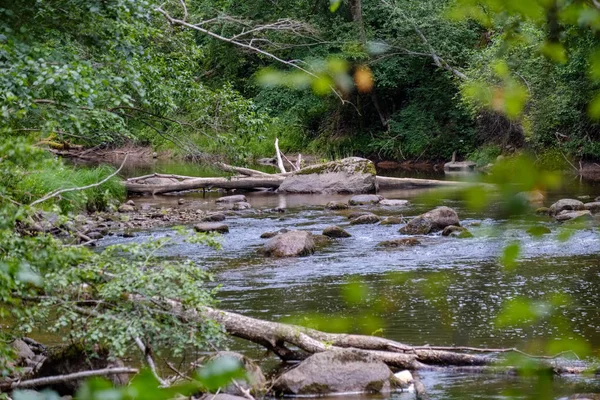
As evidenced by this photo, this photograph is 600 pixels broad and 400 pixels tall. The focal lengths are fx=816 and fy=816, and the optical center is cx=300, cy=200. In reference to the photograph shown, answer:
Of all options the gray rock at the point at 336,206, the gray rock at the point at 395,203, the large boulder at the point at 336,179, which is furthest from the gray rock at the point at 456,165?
the gray rock at the point at 336,206

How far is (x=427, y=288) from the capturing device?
12.0m

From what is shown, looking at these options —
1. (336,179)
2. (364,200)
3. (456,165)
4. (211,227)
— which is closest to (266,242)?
(211,227)

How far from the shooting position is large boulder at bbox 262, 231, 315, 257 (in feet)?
47.9

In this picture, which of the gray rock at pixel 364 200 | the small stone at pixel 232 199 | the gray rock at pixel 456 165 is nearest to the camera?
the gray rock at pixel 364 200

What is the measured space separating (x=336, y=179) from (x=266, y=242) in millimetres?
9635

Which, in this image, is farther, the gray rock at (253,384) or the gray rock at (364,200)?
the gray rock at (364,200)

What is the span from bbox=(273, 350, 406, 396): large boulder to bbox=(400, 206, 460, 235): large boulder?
8663 millimetres

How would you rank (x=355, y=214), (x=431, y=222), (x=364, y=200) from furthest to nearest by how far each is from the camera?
(x=364, y=200) → (x=355, y=214) → (x=431, y=222)

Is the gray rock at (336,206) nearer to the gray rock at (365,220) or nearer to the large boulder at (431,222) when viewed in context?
the gray rock at (365,220)

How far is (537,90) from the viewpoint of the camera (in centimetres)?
2272

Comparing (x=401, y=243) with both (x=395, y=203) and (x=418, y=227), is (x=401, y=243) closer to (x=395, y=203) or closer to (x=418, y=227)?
(x=418, y=227)

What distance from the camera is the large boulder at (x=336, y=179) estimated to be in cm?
2416

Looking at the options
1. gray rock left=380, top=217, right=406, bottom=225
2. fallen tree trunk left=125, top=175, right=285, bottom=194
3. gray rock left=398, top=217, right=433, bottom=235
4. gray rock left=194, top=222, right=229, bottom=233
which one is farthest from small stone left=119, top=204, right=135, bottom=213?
gray rock left=398, top=217, right=433, bottom=235

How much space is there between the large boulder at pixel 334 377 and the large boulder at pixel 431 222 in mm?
8663
